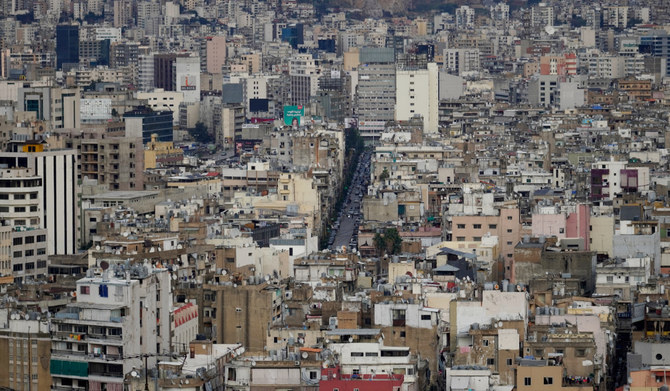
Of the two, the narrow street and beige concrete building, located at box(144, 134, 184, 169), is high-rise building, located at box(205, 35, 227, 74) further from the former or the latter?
beige concrete building, located at box(144, 134, 184, 169)

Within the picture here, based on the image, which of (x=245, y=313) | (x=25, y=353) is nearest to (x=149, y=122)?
(x=245, y=313)

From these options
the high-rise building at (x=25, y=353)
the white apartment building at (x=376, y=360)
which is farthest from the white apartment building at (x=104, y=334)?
the white apartment building at (x=376, y=360)

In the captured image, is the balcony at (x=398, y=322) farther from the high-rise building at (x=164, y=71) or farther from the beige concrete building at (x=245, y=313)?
the high-rise building at (x=164, y=71)

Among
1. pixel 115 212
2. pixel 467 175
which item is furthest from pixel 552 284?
pixel 467 175

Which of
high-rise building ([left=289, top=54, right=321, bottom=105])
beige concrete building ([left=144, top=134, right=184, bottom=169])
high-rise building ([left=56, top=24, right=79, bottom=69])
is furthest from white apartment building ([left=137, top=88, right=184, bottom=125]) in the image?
high-rise building ([left=56, top=24, right=79, bottom=69])

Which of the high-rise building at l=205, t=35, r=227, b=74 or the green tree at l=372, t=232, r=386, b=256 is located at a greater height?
the high-rise building at l=205, t=35, r=227, b=74

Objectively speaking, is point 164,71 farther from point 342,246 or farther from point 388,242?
point 342,246
